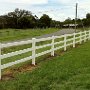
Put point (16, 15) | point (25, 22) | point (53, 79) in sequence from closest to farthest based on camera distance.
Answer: point (53, 79) → point (25, 22) → point (16, 15)

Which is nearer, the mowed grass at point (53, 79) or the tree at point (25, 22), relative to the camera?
the mowed grass at point (53, 79)

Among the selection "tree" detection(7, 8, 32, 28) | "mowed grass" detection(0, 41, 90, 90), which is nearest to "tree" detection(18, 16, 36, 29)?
"tree" detection(7, 8, 32, 28)

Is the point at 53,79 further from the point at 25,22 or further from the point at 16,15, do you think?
the point at 16,15

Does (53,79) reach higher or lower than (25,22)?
higher

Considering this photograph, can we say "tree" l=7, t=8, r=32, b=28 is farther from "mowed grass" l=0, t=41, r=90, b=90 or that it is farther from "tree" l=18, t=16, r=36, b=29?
"mowed grass" l=0, t=41, r=90, b=90

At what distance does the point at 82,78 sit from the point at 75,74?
34.1 inches

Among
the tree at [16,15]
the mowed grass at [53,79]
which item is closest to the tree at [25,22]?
the tree at [16,15]

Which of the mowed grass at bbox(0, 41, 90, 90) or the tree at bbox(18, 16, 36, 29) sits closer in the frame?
the mowed grass at bbox(0, 41, 90, 90)

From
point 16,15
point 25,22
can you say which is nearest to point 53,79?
point 25,22

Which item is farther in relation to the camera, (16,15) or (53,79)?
(16,15)

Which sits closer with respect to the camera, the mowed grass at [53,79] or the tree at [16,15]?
the mowed grass at [53,79]

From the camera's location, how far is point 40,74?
1143 cm

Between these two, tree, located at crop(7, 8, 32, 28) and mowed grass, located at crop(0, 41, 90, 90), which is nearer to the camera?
mowed grass, located at crop(0, 41, 90, 90)

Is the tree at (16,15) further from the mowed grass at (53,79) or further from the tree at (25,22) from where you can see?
the mowed grass at (53,79)
